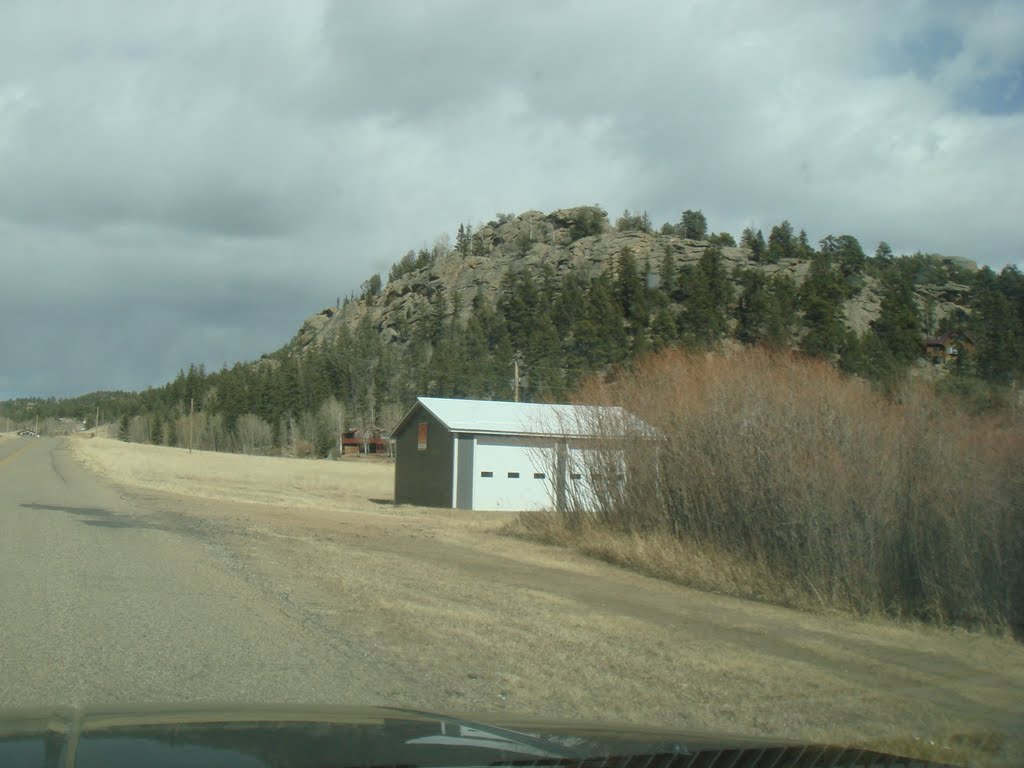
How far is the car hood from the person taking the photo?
374 centimetres

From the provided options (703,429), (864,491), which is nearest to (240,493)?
(703,429)

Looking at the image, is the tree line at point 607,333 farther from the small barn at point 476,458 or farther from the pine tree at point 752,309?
the small barn at point 476,458

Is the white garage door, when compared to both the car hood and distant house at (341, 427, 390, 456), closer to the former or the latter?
the car hood

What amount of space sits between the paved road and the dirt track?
1.42ft

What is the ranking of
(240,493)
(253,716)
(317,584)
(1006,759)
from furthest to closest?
(240,493) → (317,584) → (1006,759) → (253,716)

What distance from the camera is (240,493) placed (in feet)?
126

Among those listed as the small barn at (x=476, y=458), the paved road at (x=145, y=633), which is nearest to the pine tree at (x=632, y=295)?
the small barn at (x=476, y=458)

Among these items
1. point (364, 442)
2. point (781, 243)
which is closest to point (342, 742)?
point (364, 442)

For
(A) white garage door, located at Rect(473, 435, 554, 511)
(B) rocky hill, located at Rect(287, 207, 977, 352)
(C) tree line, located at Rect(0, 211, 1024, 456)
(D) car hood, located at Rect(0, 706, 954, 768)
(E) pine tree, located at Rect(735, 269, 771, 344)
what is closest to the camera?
(D) car hood, located at Rect(0, 706, 954, 768)

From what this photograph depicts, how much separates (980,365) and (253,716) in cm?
4042

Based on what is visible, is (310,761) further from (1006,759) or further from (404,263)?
(404,263)

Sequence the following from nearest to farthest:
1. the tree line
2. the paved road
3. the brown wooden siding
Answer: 1. the paved road
2. the brown wooden siding
3. the tree line

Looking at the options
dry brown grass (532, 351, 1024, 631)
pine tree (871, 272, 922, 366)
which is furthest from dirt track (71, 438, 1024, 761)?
pine tree (871, 272, 922, 366)

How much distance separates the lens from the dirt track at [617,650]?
7.17 metres
